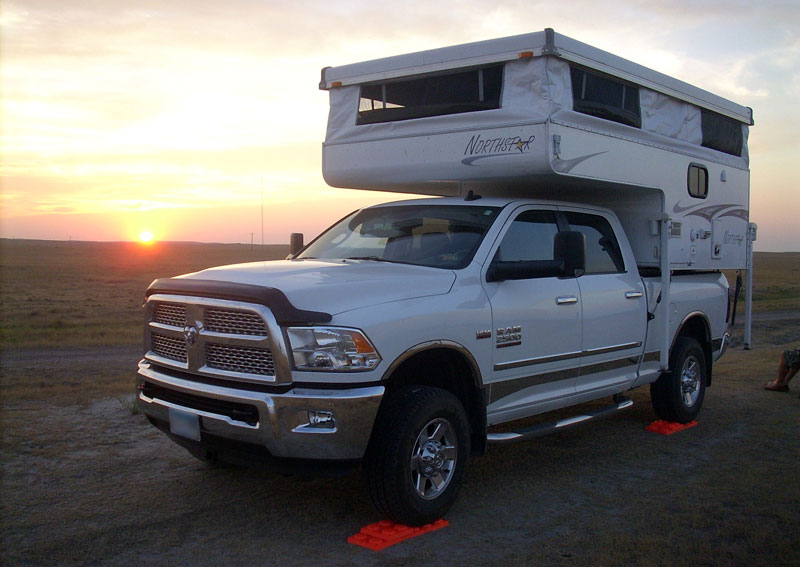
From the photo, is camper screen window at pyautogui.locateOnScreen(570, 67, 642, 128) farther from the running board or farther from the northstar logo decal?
the running board

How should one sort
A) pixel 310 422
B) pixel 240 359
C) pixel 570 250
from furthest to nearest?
pixel 570 250 < pixel 240 359 < pixel 310 422

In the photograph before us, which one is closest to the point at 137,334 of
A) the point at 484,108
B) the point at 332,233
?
the point at 332,233

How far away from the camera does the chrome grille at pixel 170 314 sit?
481 cm

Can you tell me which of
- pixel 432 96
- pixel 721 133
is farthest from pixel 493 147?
pixel 721 133

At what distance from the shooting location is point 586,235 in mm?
6555

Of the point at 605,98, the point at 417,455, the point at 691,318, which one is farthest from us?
the point at 691,318

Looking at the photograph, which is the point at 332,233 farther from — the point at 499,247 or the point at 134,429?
the point at 134,429

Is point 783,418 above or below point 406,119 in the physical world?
below

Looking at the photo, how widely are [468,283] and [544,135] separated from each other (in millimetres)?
1449

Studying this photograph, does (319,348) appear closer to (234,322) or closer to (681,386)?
(234,322)

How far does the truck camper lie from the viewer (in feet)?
14.2

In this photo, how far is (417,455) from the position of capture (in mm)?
4637

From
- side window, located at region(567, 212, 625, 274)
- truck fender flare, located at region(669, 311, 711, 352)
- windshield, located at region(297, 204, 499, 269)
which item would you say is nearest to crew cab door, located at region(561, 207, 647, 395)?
side window, located at region(567, 212, 625, 274)

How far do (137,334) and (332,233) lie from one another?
10.5 m
